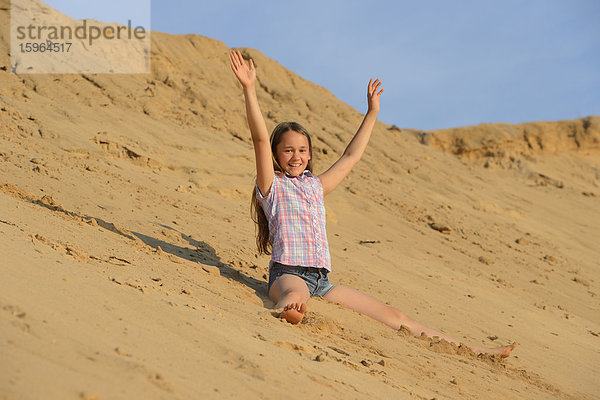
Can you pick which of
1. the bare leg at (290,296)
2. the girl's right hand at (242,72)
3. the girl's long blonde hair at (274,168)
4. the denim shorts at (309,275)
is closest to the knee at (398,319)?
the denim shorts at (309,275)

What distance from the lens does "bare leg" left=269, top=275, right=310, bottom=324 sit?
9.50 feet

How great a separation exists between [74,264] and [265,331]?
0.91 meters

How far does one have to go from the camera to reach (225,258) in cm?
439

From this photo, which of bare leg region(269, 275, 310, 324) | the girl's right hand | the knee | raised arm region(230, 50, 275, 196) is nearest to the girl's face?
raised arm region(230, 50, 275, 196)

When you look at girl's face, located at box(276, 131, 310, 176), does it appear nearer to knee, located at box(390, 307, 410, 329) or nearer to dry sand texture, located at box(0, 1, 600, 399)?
dry sand texture, located at box(0, 1, 600, 399)

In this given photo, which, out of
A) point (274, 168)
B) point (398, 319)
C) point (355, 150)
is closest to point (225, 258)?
point (274, 168)

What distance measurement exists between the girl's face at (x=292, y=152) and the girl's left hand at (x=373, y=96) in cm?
61

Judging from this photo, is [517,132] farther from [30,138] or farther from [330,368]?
[330,368]

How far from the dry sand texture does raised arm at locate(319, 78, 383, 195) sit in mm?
845

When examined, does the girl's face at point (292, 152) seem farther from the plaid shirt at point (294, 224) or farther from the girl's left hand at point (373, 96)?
the girl's left hand at point (373, 96)

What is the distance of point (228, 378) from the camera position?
184 centimetres

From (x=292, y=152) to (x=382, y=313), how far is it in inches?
45.6

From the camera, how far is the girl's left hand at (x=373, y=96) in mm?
4113

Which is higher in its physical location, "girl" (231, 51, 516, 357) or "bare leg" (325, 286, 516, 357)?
"girl" (231, 51, 516, 357)
